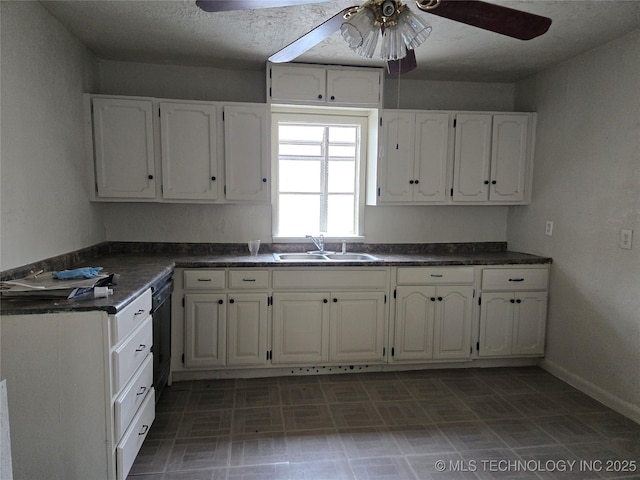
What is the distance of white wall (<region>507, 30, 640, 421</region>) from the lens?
2.47 m

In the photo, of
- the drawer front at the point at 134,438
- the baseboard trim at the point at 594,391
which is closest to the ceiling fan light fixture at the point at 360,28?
the drawer front at the point at 134,438

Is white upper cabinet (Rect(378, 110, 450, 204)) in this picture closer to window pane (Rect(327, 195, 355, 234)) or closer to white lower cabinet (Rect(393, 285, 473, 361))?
window pane (Rect(327, 195, 355, 234))

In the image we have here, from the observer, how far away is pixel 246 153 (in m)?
3.03

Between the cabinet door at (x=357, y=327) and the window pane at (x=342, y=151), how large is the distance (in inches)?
49.0

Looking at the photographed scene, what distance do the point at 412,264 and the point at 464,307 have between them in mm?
547

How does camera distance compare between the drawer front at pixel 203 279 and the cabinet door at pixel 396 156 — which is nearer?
the drawer front at pixel 203 279

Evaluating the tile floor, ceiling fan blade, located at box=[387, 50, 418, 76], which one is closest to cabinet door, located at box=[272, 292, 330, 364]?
the tile floor

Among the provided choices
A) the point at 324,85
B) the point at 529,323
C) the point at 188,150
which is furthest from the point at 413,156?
the point at 188,150

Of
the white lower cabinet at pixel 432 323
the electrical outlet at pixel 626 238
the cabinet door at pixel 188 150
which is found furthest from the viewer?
the white lower cabinet at pixel 432 323

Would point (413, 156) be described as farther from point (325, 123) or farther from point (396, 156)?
point (325, 123)

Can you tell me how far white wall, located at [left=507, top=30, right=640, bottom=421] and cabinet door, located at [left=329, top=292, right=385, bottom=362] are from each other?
1.39 meters

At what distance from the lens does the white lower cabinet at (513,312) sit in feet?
10.2

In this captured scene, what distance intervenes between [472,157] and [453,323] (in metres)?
1.35

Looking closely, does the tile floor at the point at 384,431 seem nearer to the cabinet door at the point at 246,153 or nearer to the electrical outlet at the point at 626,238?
the electrical outlet at the point at 626,238
